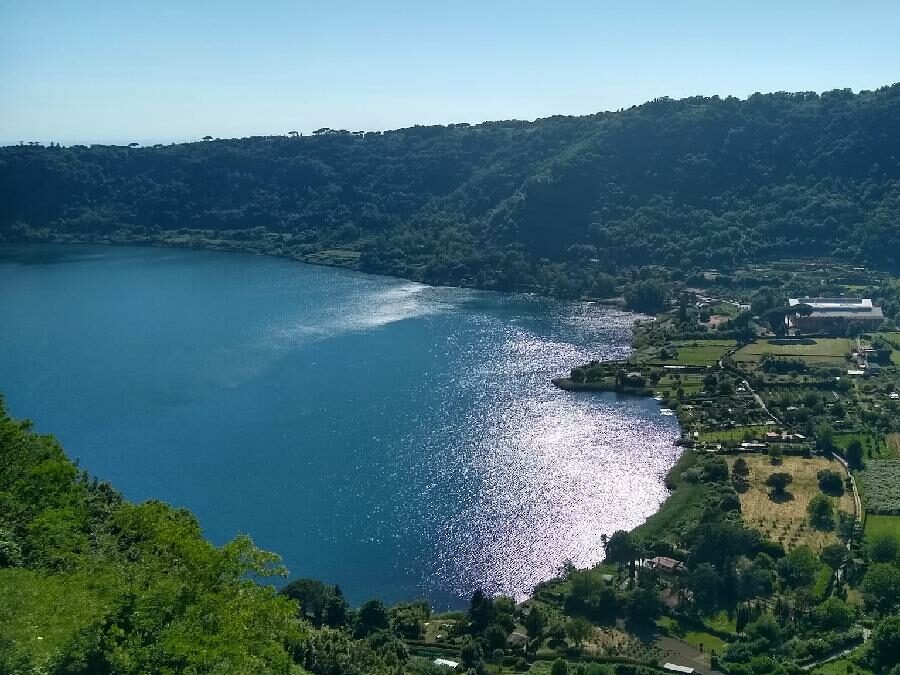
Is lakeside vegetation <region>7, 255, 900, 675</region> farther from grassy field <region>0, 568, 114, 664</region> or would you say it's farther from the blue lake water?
the blue lake water

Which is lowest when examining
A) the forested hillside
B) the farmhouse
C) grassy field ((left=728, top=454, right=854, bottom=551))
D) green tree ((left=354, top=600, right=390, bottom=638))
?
green tree ((left=354, top=600, right=390, bottom=638))

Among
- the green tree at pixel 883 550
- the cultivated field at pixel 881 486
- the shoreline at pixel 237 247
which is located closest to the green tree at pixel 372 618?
the green tree at pixel 883 550

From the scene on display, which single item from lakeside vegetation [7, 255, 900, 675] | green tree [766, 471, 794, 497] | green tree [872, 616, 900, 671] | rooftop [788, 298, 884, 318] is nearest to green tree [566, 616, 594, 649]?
lakeside vegetation [7, 255, 900, 675]

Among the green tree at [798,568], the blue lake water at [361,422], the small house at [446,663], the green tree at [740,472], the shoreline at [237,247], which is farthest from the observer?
the shoreline at [237,247]

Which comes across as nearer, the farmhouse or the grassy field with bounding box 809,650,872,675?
the grassy field with bounding box 809,650,872,675

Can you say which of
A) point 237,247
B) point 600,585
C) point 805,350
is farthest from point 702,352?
point 237,247

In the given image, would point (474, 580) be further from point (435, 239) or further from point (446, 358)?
point (435, 239)

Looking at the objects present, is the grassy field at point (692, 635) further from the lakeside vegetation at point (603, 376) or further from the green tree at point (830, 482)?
the green tree at point (830, 482)
